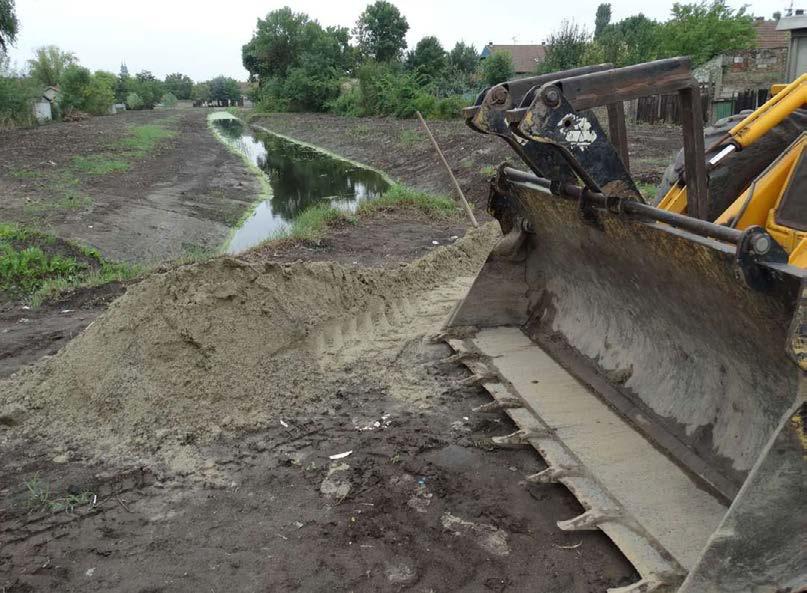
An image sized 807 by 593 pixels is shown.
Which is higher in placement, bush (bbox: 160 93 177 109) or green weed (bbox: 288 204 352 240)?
bush (bbox: 160 93 177 109)

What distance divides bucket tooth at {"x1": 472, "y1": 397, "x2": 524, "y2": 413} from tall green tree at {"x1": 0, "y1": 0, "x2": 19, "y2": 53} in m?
31.9

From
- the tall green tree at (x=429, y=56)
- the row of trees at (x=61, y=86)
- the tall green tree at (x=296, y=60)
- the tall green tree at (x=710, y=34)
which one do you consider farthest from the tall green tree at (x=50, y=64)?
the tall green tree at (x=710, y=34)

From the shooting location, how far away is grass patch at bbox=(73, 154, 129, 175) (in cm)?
1863

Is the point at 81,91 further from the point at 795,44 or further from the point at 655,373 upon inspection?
the point at 655,373

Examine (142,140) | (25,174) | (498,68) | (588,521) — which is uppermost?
(498,68)

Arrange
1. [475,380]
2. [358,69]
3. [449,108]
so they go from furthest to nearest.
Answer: [358,69] → [449,108] → [475,380]

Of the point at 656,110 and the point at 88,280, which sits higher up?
the point at 656,110

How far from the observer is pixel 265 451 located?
4066 millimetres

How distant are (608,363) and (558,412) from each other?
1.90 ft

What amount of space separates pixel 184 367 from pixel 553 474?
8.67 feet

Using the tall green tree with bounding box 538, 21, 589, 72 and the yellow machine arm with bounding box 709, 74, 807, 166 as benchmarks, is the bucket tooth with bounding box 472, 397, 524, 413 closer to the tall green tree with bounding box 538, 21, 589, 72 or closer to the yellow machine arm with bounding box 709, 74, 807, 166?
the yellow machine arm with bounding box 709, 74, 807, 166

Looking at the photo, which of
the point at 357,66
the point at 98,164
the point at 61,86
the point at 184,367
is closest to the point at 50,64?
the point at 61,86

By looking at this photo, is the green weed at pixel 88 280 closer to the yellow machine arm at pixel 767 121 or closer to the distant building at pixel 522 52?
the yellow machine arm at pixel 767 121

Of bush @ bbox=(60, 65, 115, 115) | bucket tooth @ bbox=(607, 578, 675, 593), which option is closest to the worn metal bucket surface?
Result: bucket tooth @ bbox=(607, 578, 675, 593)
